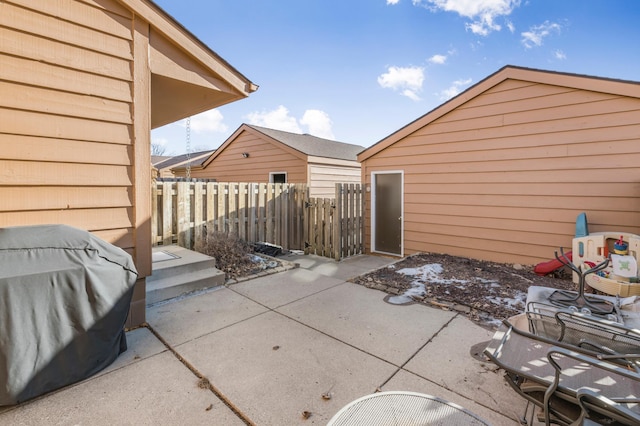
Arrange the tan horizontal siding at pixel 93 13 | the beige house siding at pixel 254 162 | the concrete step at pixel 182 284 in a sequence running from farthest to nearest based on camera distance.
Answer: the beige house siding at pixel 254 162 < the concrete step at pixel 182 284 < the tan horizontal siding at pixel 93 13

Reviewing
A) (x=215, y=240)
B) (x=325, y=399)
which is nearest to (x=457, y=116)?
(x=215, y=240)

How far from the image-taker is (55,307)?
7.01ft

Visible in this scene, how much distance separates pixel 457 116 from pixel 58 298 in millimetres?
6892

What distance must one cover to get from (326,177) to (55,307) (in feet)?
29.9

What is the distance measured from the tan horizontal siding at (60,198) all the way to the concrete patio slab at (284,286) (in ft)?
6.48

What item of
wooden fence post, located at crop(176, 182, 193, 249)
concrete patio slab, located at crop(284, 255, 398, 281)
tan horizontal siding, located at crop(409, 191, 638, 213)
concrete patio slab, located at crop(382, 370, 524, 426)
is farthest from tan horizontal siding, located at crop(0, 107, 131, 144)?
tan horizontal siding, located at crop(409, 191, 638, 213)

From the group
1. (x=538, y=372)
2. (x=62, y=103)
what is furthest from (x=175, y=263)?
(x=538, y=372)

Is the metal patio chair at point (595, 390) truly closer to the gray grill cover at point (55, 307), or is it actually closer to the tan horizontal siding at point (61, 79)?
the gray grill cover at point (55, 307)

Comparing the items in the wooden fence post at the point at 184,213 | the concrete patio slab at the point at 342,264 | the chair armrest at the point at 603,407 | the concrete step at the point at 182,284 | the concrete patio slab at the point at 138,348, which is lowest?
the concrete patio slab at the point at 342,264

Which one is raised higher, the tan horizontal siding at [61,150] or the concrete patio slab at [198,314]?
the tan horizontal siding at [61,150]

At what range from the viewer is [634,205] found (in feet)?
14.7

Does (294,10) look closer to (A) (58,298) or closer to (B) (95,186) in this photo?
(B) (95,186)

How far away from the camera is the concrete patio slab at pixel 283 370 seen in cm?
198

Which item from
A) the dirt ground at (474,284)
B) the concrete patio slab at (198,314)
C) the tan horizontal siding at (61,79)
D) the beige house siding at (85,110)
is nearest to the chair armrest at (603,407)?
the dirt ground at (474,284)
